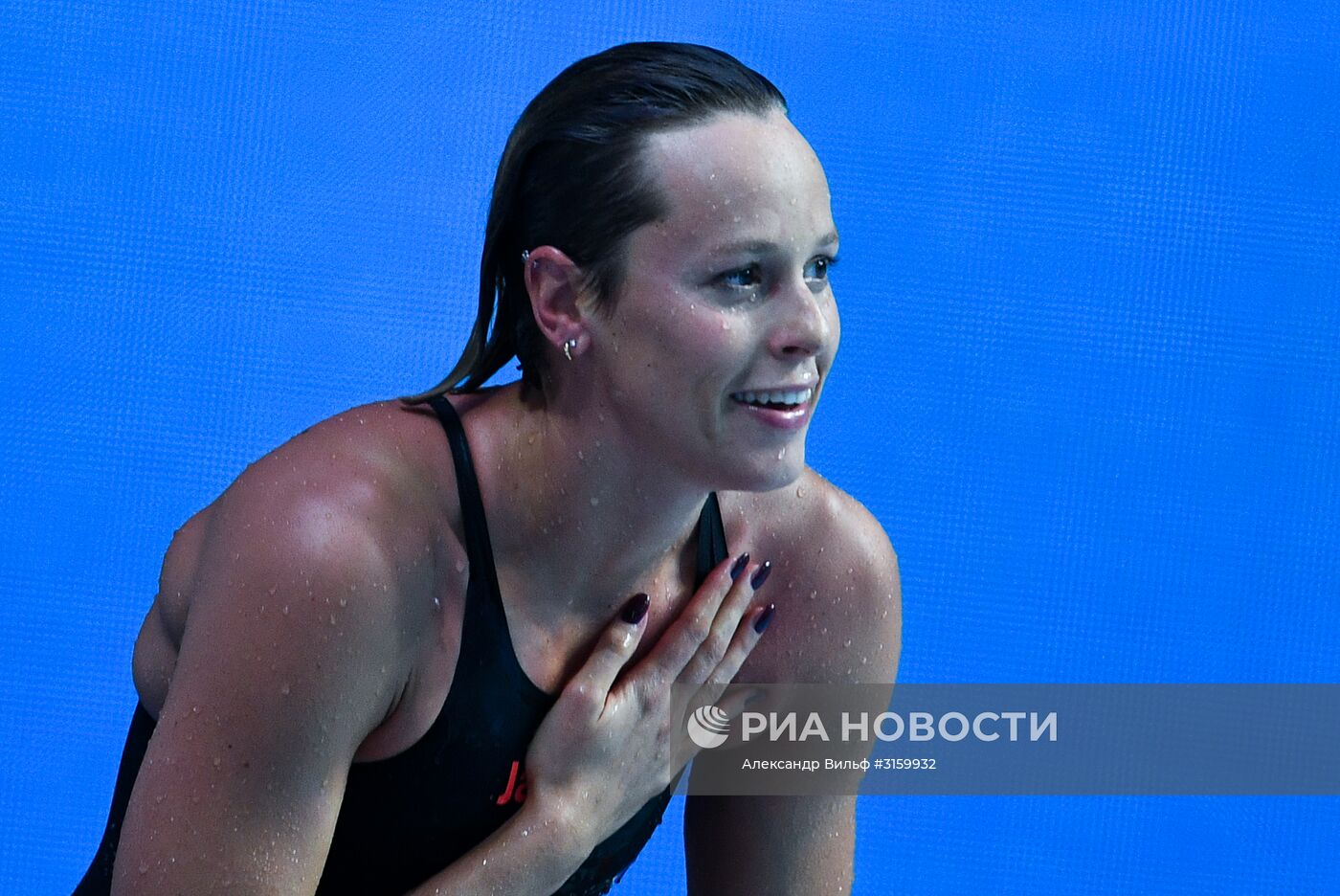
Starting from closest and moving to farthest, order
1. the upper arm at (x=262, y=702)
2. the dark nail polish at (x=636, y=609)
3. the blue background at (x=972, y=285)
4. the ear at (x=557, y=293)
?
the upper arm at (x=262, y=702) → the ear at (x=557, y=293) → the dark nail polish at (x=636, y=609) → the blue background at (x=972, y=285)

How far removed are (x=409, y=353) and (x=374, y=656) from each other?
1.68 meters

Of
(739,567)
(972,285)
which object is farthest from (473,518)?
(972,285)

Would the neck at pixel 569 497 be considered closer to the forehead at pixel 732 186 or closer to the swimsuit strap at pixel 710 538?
the swimsuit strap at pixel 710 538

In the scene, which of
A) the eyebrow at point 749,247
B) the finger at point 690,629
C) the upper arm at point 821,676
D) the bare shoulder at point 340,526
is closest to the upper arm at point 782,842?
the upper arm at point 821,676

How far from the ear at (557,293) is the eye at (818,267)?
178 mm

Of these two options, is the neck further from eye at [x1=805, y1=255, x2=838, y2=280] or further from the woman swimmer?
eye at [x1=805, y1=255, x2=838, y2=280]

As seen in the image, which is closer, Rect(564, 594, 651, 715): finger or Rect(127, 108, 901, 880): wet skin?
Rect(127, 108, 901, 880): wet skin

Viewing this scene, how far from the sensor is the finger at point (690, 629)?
1.49m

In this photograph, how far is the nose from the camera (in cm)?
129

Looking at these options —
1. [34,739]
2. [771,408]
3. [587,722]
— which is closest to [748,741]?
[587,722]

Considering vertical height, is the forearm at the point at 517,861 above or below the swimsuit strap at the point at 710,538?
below

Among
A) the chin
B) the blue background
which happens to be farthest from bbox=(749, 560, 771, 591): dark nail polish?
the blue background

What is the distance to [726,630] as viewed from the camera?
1.52 metres

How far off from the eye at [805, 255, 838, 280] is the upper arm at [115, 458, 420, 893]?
0.39 metres
